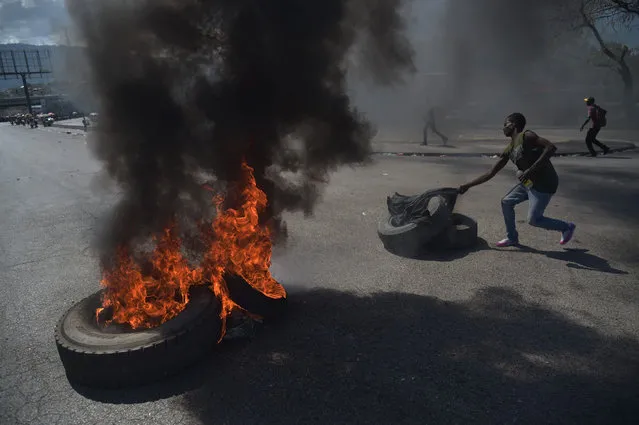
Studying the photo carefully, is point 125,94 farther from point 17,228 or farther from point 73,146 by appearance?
point 73,146

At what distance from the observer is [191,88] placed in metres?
4.12

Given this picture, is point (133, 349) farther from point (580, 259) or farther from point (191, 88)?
point (580, 259)

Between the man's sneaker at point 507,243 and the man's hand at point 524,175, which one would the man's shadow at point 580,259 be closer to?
the man's sneaker at point 507,243

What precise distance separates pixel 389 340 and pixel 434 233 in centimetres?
244

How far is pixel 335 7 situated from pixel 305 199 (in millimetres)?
2113

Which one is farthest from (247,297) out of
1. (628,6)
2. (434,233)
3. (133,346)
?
(628,6)

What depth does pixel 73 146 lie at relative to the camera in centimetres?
2364

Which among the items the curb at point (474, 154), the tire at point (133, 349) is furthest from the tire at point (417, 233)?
the curb at point (474, 154)

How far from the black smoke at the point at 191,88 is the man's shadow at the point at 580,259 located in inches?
143

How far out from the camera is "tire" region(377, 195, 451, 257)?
591 centimetres

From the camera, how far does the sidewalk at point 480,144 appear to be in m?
16.0

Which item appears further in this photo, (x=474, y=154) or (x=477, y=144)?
(x=477, y=144)

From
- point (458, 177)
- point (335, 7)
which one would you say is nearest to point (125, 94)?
point (335, 7)

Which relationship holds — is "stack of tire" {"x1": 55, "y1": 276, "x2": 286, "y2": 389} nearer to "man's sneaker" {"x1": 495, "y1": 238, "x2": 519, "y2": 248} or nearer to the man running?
the man running
